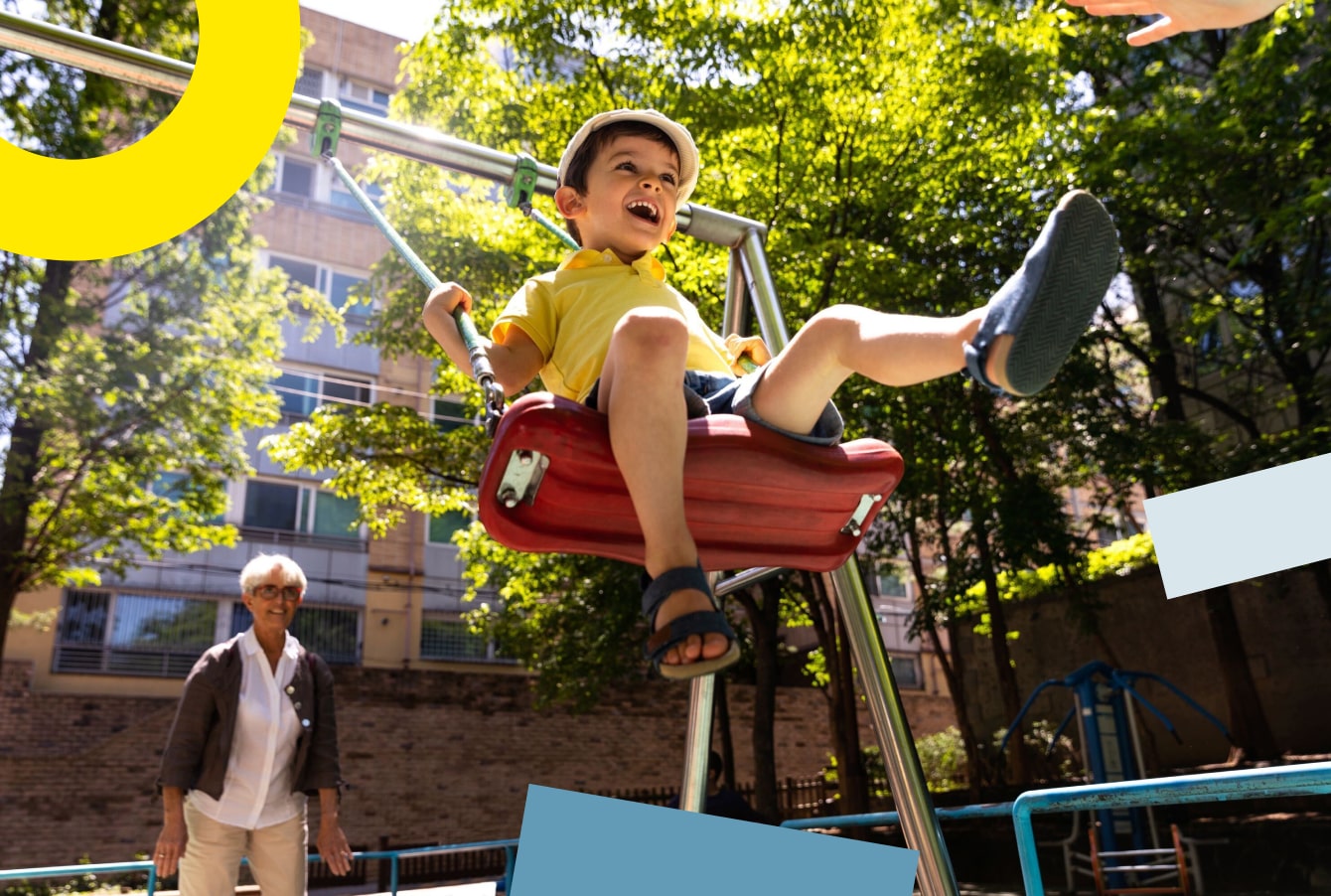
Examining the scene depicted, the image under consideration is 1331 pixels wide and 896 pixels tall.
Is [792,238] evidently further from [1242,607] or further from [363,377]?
[363,377]

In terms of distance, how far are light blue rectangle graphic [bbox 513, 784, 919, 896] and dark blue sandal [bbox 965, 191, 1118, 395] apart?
34.1 inches

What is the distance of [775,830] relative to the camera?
181cm

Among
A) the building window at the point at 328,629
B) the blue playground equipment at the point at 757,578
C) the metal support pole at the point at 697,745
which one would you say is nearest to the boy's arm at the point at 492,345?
the blue playground equipment at the point at 757,578

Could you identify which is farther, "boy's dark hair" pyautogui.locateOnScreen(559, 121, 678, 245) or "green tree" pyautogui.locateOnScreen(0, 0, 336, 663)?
"green tree" pyautogui.locateOnScreen(0, 0, 336, 663)

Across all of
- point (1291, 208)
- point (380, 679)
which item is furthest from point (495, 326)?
point (380, 679)

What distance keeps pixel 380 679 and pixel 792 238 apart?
12169 millimetres

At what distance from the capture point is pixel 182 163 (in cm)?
264

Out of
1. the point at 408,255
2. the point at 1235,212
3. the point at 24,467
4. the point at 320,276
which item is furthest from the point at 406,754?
the point at 408,255

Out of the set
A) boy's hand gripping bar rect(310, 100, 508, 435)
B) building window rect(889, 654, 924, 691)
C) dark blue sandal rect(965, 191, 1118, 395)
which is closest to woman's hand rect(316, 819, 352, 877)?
boy's hand gripping bar rect(310, 100, 508, 435)

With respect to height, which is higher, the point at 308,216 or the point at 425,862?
the point at 308,216

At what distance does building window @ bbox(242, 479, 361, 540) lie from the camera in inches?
787

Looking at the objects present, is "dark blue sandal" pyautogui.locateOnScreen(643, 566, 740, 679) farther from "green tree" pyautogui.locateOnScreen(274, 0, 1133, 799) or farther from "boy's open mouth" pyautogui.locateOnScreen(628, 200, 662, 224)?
"green tree" pyautogui.locateOnScreen(274, 0, 1133, 799)

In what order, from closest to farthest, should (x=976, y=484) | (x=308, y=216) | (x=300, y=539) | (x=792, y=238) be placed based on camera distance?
1. (x=792, y=238)
2. (x=976, y=484)
3. (x=300, y=539)
4. (x=308, y=216)

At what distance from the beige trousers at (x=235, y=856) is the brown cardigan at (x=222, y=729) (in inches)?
4.9
